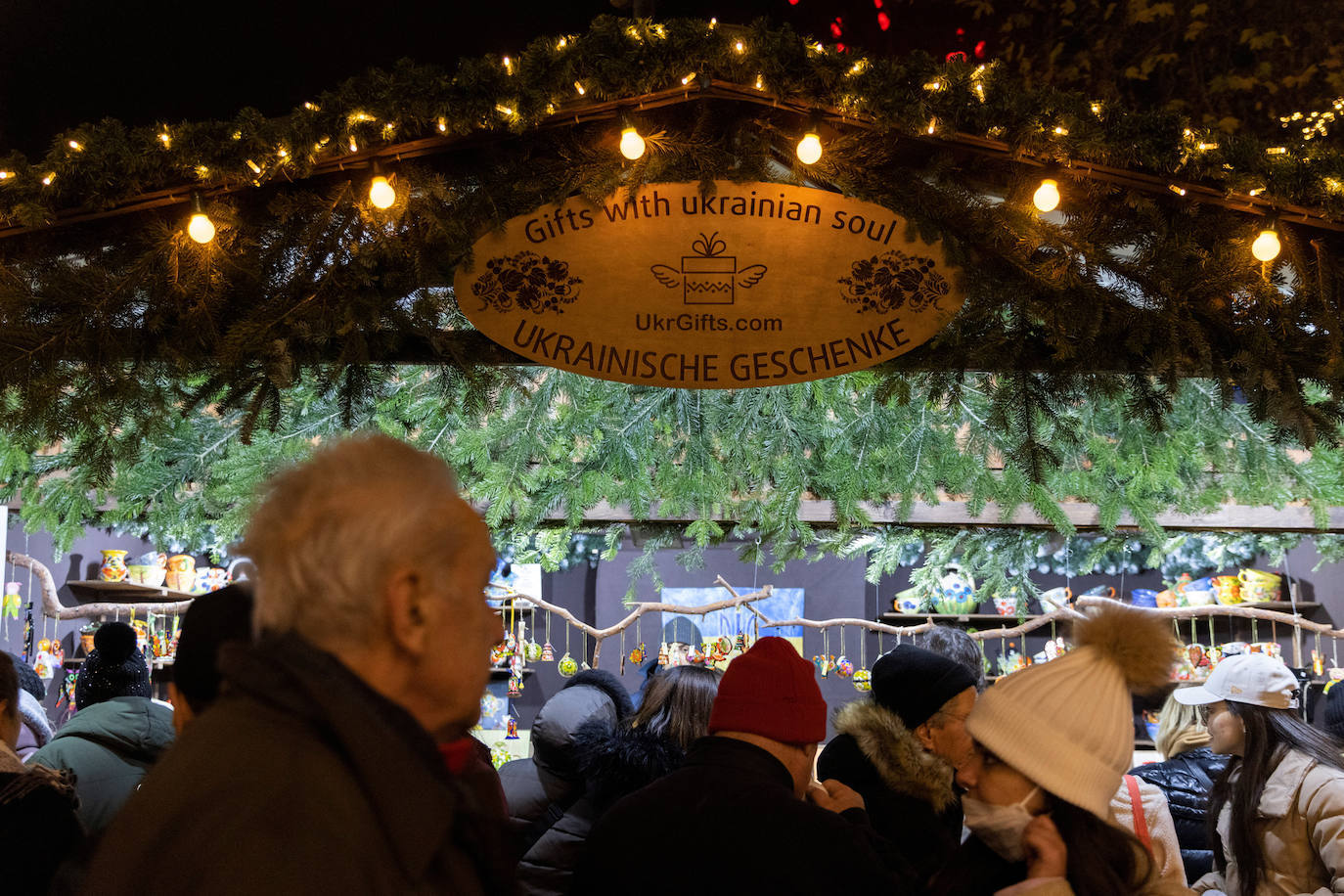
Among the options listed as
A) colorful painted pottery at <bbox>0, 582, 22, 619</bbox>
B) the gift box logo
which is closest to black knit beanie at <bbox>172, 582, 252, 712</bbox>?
the gift box logo

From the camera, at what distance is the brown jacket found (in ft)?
10.4

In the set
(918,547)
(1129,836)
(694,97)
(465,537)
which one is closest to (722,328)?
(694,97)

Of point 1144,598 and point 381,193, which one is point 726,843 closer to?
point 381,193

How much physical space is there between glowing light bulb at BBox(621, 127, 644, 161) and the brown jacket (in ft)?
8.79

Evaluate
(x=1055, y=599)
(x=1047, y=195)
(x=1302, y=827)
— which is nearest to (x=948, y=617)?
(x=1055, y=599)

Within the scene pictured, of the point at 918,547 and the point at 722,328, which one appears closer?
the point at 722,328

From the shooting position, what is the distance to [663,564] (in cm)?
725

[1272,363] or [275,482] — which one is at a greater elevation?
[1272,363]

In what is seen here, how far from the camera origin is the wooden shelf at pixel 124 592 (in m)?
6.81

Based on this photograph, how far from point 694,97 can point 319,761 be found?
228 centimetres

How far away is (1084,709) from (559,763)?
2.53 m

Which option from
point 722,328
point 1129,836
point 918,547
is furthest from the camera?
point 918,547

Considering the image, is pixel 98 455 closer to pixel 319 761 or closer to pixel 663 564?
pixel 319 761

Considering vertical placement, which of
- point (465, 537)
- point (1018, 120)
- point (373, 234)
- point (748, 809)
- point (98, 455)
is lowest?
point (748, 809)
